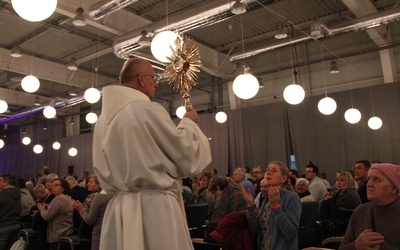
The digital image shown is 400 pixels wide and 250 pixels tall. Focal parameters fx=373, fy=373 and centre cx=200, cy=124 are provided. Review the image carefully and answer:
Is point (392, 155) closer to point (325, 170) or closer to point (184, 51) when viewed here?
point (325, 170)

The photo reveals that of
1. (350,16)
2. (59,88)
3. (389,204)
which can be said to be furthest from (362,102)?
(59,88)

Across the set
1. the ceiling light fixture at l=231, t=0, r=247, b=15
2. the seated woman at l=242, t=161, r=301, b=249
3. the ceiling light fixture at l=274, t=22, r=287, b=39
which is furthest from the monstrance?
the ceiling light fixture at l=274, t=22, r=287, b=39

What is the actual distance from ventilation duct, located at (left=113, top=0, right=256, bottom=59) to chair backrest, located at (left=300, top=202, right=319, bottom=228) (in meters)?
3.04

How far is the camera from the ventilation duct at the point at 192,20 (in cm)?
551

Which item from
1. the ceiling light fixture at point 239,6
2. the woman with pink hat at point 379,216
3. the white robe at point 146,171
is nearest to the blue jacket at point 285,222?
the woman with pink hat at point 379,216

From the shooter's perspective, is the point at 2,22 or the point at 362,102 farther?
the point at 362,102

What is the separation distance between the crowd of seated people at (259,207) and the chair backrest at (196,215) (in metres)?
0.12

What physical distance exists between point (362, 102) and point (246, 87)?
4632 mm

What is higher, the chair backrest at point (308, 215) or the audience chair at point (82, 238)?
the chair backrest at point (308, 215)

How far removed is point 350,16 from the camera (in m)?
7.89

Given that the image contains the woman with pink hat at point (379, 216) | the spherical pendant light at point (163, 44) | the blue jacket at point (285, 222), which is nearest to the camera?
the woman with pink hat at point (379, 216)

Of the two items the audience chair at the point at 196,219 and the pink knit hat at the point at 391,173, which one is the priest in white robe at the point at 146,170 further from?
the audience chair at the point at 196,219

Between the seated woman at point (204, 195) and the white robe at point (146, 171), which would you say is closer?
the white robe at point (146, 171)

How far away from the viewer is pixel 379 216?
2.21 meters
